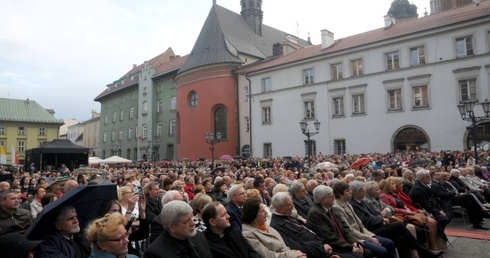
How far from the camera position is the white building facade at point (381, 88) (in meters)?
25.0

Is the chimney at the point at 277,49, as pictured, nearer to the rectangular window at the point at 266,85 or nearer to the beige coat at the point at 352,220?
the rectangular window at the point at 266,85

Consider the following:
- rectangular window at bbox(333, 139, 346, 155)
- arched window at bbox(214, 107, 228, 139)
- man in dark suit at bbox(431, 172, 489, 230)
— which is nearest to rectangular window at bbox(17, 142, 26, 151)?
arched window at bbox(214, 107, 228, 139)

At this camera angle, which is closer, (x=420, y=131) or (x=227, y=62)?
(x=420, y=131)

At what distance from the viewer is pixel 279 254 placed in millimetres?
4582

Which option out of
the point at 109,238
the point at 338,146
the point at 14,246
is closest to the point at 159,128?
the point at 338,146

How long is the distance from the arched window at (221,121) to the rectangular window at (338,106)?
12310 millimetres

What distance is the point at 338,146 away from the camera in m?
31.1

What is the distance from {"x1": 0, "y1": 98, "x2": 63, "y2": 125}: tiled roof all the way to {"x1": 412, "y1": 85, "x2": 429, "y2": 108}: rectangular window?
196 feet

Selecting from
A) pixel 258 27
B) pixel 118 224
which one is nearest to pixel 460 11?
pixel 258 27

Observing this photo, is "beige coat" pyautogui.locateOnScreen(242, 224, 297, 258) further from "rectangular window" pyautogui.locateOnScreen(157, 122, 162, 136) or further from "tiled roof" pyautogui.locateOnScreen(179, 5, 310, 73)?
"rectangular window" pyautogui.locateOnScreen(157, 122, 162, 136)

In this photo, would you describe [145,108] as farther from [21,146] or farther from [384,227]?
[384,227]

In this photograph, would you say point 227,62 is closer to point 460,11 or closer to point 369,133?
point 369,133

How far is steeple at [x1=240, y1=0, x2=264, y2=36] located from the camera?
160ft

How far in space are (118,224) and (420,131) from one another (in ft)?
89.1
